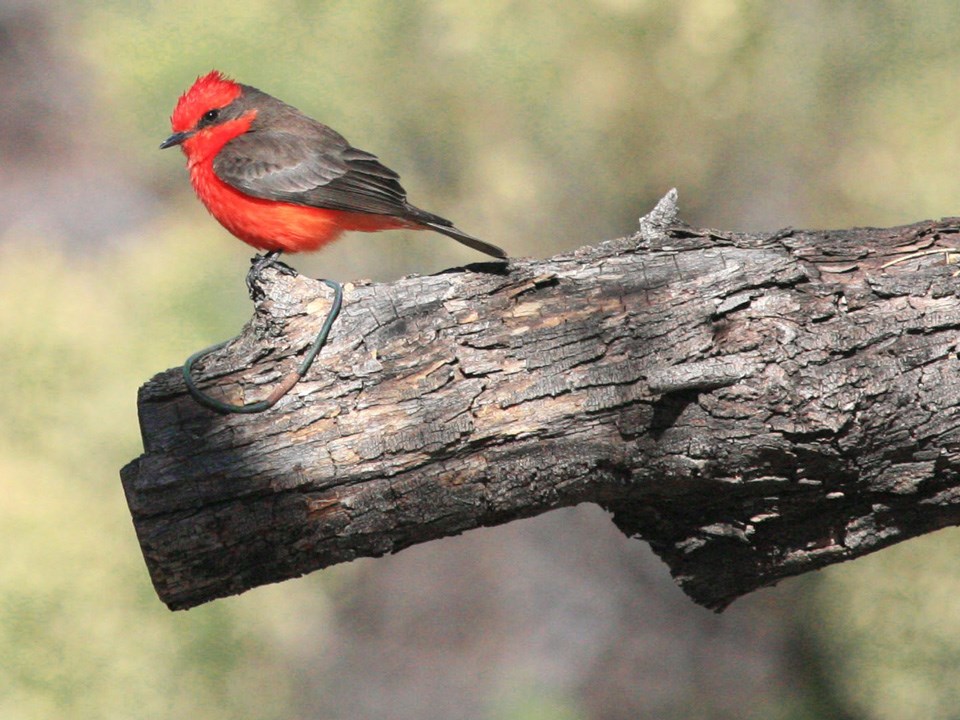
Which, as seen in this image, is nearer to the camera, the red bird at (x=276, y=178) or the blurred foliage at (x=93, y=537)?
the red bird at (x=276, y=178)

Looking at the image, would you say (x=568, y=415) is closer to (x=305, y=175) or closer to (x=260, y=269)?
(x=260, y=269)

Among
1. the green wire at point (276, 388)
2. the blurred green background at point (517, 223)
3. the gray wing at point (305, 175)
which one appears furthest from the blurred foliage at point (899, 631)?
the green wire at point (276, 388)

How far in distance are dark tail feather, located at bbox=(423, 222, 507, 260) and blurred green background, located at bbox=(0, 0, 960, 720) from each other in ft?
5.30

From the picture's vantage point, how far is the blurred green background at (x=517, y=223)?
5.09 metres

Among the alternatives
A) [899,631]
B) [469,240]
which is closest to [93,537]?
[469,240]

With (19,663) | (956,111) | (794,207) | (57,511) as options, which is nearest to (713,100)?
(794,207)

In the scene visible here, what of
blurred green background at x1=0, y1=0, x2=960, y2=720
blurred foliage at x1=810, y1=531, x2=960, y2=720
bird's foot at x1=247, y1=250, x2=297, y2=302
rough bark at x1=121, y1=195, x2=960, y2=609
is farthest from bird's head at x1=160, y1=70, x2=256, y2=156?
blurred foliage at x1=810, y1=531, x2=960, y2=720

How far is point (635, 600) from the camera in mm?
→ 5910

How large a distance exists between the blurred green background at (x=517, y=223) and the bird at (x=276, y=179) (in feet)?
3.87

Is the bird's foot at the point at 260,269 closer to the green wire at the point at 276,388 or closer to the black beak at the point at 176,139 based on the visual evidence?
the green wire at the point at 276,388

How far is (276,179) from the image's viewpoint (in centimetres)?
399

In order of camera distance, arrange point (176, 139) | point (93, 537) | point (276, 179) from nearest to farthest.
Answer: point (276, 179)
point (176, 139)
point (93, 537)

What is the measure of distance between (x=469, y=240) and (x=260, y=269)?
691mm

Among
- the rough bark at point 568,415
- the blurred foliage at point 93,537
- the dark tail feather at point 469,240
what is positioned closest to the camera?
the rough bark at point 568,415
